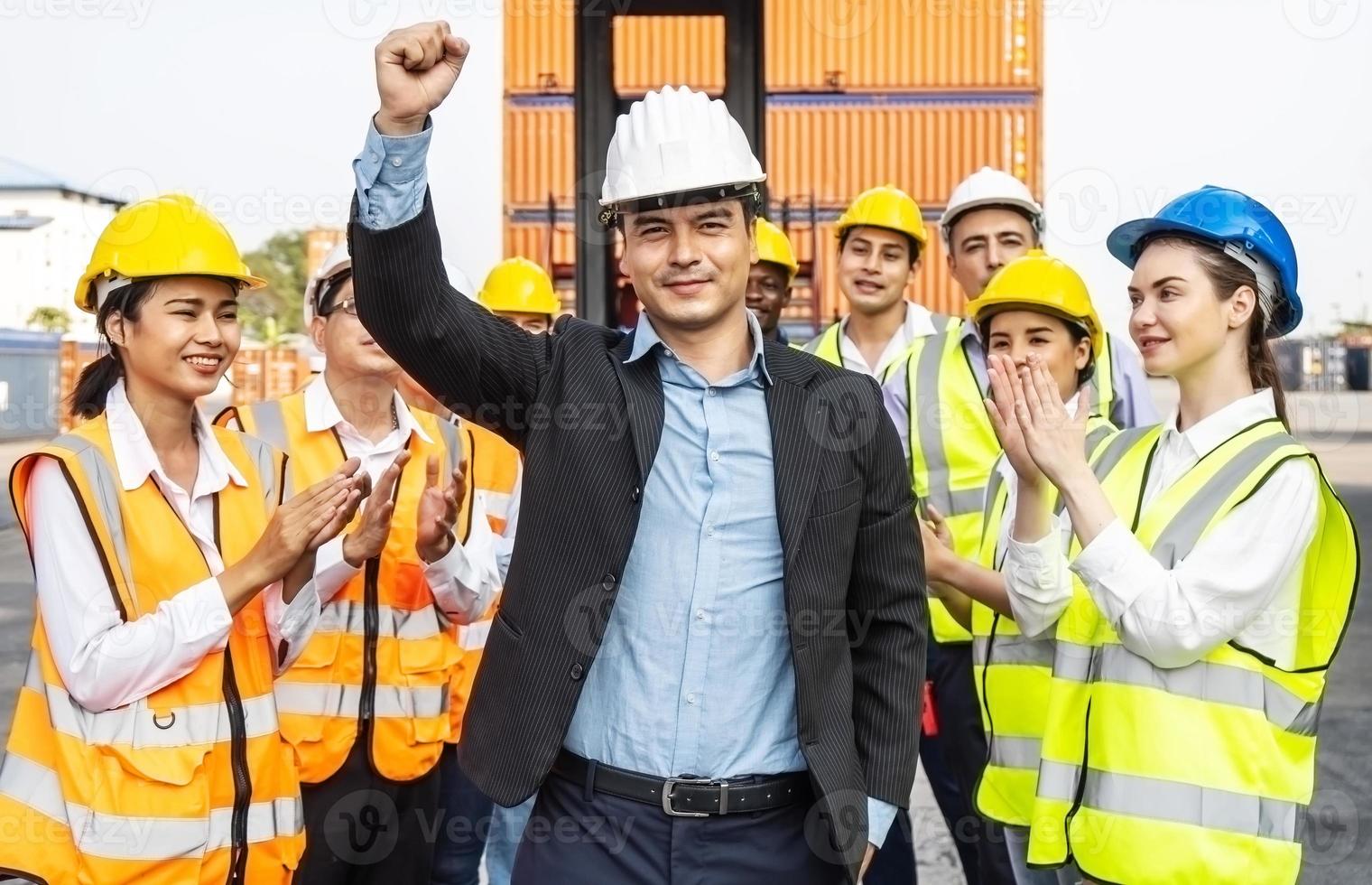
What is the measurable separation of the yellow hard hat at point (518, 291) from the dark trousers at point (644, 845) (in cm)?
320

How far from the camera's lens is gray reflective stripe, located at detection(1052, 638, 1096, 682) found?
2.44 meters

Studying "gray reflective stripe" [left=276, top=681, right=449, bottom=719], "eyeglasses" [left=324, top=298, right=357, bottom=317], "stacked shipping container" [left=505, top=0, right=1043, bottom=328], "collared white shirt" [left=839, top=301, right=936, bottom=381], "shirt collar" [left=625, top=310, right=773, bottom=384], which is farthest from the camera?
"stacked shipping container" [left=505, top=0, right=1043, bottom=328]

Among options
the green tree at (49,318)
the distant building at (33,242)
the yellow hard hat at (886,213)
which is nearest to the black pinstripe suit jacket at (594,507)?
the yellow hard hat at (886,213)

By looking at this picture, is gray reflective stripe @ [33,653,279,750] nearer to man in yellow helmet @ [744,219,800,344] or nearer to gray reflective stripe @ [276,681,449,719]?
gray reflective stripe @ [276,681,449,719]

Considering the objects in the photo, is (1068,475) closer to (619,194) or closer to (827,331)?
(619,194)

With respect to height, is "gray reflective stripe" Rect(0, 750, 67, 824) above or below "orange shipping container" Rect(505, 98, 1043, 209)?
below

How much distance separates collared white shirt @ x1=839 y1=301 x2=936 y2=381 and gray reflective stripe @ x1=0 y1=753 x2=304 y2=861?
2577 mm

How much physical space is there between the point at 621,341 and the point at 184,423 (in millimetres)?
877

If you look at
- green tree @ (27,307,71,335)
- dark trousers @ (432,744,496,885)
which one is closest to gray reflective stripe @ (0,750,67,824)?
dark trousers @ (432,744,496,885)

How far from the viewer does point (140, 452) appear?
7.73ft

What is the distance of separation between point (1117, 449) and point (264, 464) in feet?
5.43

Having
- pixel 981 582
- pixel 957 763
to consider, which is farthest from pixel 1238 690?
pixel 957 763

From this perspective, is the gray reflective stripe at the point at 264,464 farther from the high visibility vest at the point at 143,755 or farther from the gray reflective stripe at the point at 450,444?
the gray reflective stripe at the point at 450,444

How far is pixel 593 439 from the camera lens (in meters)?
2.02
